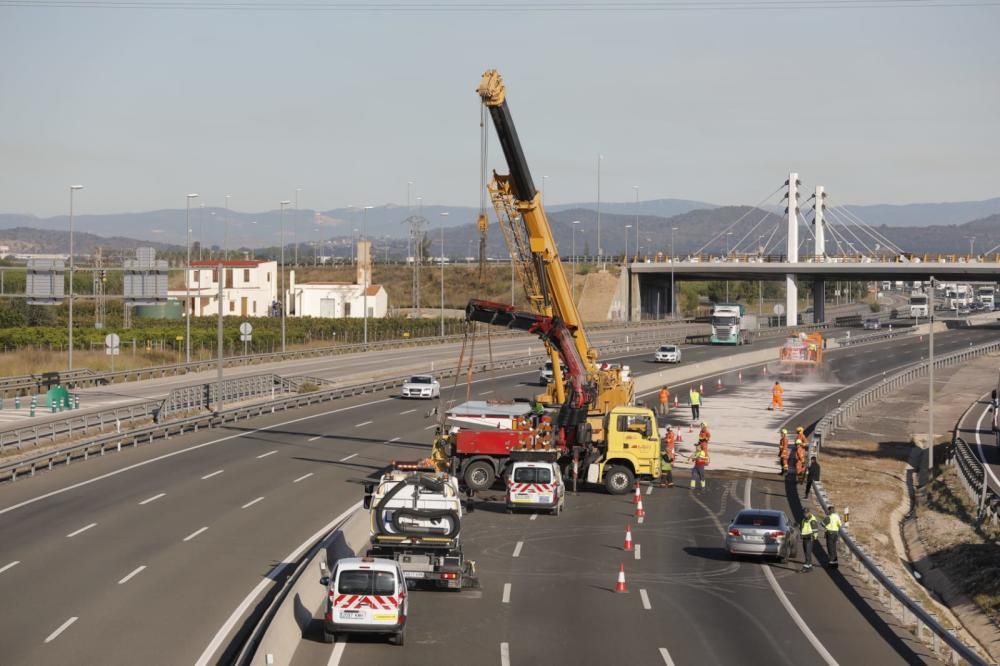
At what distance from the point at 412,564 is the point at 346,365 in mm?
66752

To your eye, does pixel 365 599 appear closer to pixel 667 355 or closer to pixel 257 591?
pixel 257 591

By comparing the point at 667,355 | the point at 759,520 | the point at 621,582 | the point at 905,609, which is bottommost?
the point at 905,609

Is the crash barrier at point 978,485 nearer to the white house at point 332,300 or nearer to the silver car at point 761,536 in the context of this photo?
the silver car at point 761,536

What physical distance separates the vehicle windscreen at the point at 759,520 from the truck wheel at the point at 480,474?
34.6 ft

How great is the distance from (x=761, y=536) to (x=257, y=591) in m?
11.4

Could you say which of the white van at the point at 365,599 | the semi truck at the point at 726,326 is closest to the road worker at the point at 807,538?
the white van at the point at 365,599

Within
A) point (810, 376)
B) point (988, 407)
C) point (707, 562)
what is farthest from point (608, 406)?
point (810, 376)

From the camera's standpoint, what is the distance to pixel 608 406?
166ft

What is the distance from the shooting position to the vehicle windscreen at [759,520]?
30156 millimetres

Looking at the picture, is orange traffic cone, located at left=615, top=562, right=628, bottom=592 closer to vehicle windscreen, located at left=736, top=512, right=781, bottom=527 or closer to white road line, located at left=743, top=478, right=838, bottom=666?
white road line, located at left=743, top=478, right=838, bottom=666

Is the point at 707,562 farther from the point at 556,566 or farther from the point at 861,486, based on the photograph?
the point at 861,486

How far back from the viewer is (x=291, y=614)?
2177 centimetres

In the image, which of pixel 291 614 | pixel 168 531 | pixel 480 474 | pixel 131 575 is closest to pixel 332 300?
pixel 480 474

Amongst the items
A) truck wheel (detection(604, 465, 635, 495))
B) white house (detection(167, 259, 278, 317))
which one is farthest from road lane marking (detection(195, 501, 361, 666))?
white house (detection(167, 259, 278, 317))
